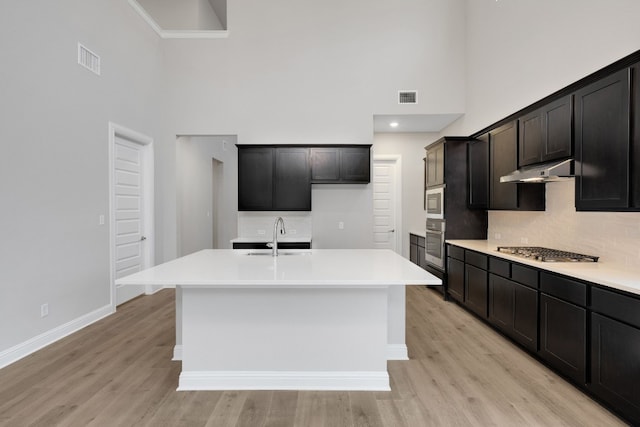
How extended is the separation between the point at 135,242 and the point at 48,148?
1.89 metres

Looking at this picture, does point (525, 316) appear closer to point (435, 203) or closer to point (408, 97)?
point (435, 203)

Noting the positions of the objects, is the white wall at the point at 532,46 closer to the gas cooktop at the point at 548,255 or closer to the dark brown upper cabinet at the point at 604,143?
the dark brown upper cabinet at the point at 604,143

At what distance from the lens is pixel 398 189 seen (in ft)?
22.1

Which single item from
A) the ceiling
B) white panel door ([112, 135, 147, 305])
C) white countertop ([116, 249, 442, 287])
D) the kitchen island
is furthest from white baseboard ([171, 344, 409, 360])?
the ceiling

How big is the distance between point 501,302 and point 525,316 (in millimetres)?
416

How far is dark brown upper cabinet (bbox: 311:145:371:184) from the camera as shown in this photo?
5.23m

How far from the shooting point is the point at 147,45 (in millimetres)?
4965

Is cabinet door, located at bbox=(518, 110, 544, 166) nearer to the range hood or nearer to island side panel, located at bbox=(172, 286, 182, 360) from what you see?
the range hood

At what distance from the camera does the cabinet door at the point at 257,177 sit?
519cm

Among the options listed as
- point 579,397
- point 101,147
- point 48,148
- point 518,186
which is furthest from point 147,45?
point 579,397

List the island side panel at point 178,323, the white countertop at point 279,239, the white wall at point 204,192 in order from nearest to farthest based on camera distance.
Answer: the island side panel at point 178,323 < the white countertop at point 279,239 < the white wall at point 204,192

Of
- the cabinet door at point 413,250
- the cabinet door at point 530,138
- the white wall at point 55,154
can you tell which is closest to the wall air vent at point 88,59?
the white wall at point 55,154

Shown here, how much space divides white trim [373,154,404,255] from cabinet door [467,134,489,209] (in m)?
1.98

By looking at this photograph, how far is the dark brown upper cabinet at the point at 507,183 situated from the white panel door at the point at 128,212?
478cm
